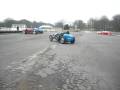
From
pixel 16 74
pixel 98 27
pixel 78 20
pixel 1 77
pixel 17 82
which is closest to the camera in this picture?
pixel 17 82

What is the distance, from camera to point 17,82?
713 centimetres

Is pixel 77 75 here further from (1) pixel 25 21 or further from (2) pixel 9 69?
(1) pixel 25 21

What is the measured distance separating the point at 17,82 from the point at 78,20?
585 feet

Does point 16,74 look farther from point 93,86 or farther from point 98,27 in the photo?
point 98,27

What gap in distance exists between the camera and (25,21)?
648ft

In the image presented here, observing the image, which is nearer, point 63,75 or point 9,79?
point 9,79

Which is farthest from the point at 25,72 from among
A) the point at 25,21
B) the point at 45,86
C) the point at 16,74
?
the point at 25,21

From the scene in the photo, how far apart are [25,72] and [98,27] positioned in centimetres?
14912

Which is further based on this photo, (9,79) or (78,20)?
(78,20)

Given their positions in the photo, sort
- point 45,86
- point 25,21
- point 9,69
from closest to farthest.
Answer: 1. point 45,86
2. point 9,69
3. point 25,21

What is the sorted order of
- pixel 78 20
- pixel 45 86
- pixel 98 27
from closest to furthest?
1. pixel 45 86
2. pixel 98 27
3. pixel 78 20

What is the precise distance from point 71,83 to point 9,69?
324 cm

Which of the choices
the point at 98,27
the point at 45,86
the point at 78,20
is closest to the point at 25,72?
the point at 45,86

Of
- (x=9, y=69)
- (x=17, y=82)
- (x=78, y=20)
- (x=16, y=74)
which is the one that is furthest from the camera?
(x=78, y=20)
